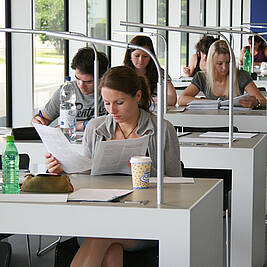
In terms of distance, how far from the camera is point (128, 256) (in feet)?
7.79

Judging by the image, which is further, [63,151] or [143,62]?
[143,62]

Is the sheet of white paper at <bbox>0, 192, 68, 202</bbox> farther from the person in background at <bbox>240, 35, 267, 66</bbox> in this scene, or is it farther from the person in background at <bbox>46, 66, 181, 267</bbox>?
the person in background at <bbox>240, 35, 267, 66</bbox>

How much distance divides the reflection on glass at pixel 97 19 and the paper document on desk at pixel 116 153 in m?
4.49

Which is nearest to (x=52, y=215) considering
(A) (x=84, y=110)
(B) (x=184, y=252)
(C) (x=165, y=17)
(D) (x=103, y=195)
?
(D) (x=103, y=195)

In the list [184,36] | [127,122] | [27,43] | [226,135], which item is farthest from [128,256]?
[184,36]

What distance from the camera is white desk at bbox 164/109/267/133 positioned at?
4.30 metres

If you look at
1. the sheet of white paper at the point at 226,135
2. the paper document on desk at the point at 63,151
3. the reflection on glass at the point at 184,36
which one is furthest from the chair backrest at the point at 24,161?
the reflection on glass at the point at 184,36

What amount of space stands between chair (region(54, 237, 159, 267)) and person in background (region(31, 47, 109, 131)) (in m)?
1.39

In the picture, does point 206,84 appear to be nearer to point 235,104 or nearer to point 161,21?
point 235,104

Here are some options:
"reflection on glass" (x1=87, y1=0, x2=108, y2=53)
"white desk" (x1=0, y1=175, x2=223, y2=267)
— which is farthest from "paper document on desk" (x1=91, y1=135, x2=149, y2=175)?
"reflection on glass" (x1=87, y1=0, x2=108, y2=53)

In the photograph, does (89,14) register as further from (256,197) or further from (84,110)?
(256,197)

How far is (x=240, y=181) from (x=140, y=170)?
99 cm

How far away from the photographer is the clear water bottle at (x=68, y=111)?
11.0 feet

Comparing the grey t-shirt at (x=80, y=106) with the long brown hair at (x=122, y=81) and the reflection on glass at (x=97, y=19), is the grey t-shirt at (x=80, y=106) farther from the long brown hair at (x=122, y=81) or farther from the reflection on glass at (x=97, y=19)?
the reflection on glass at (x=97, y=19)
